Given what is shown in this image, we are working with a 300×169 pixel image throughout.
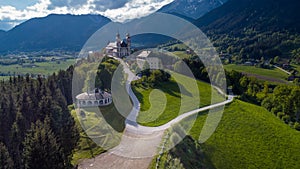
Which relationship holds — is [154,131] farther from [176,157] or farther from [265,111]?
[265,111]

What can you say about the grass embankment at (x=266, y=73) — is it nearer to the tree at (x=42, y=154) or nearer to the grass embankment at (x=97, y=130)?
the grass embankment at (x=97, y=130)

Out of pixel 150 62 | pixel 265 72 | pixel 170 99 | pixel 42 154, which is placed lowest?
pixel 42 154

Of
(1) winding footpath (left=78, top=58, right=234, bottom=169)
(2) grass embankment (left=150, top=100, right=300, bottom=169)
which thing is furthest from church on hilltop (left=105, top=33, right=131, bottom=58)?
(1) winding footpath (left=78, top=58, right=234, bottom=169)

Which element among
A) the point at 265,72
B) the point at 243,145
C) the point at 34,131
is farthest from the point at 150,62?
the point at 265,72

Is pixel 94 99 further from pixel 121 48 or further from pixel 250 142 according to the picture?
pixel 121 48

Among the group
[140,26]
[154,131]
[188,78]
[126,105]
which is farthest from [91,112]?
[140,26]

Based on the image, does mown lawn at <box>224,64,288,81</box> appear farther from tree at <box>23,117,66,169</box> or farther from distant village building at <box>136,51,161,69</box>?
tree at <box>23,117,66,169</box>
